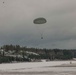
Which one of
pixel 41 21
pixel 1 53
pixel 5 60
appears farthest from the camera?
pixel 1 53

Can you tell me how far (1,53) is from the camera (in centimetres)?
18762

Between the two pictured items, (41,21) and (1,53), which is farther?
(1,53)

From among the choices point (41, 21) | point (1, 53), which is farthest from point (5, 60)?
point (41, 21)

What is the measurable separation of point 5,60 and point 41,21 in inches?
4023

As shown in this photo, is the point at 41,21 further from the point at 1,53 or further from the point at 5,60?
the point at 1,53

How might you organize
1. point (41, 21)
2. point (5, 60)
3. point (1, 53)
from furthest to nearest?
point (1, 53)
point (5, 60)
point (41, 21)

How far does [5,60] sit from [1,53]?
4319 cm

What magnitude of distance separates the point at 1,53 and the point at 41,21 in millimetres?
145013

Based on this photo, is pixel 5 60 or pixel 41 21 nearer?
pixel 41 21

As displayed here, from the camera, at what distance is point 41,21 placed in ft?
147

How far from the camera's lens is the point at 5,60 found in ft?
476
